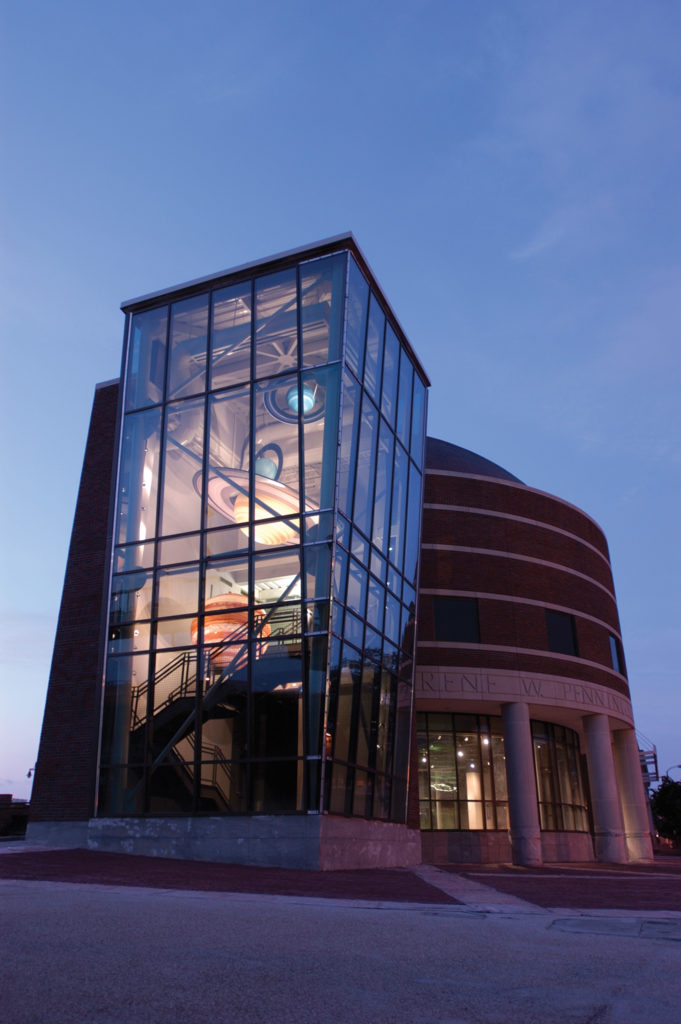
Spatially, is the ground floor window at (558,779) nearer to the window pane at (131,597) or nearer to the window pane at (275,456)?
the window pane at (275,456)

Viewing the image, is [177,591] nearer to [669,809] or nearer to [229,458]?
[229,458]

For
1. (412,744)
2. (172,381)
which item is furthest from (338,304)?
(412,744)

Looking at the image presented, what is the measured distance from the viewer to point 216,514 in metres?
22.0

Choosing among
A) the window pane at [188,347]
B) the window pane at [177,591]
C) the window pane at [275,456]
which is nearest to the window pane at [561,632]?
the window pane at [275,456]

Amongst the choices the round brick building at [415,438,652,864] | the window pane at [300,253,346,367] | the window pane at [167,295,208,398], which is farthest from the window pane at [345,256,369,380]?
the round brick building at [415,438,652,864]

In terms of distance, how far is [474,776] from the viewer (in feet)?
117

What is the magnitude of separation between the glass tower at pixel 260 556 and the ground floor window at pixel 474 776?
10622 millimetres

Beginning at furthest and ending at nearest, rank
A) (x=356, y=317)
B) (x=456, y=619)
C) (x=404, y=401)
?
1. (x=456, y=619)
2. (x=404, y=401)
3. (x=356, y=317)

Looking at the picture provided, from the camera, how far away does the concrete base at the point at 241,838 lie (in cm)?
1839

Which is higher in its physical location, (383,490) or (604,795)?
(383,490)

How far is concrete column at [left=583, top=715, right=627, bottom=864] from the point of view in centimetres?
3581

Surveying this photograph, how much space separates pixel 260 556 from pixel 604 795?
77.2 ft

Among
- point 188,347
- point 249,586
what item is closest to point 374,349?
point 188,347

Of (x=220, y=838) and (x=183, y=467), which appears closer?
(x=220, y=838)
